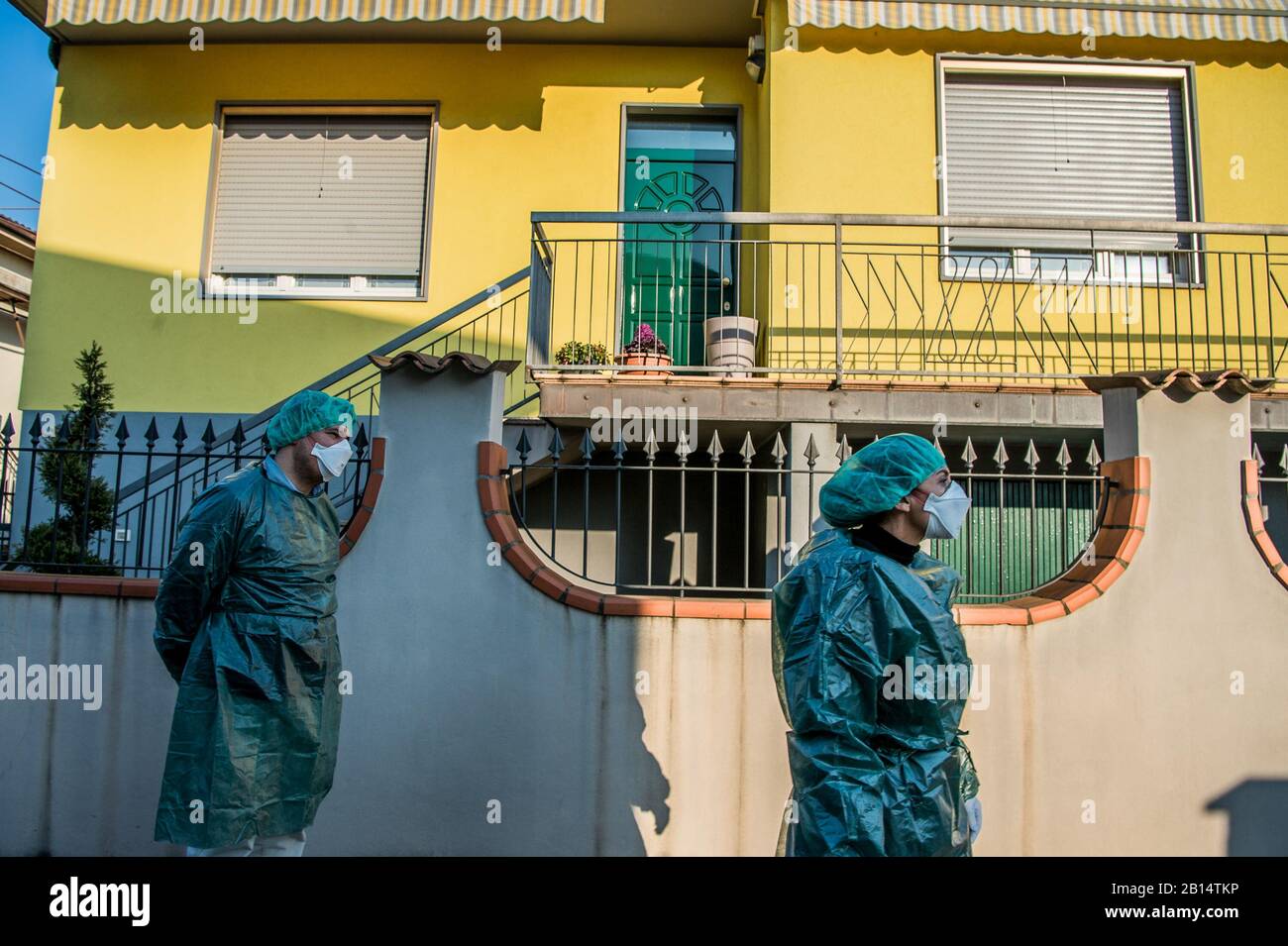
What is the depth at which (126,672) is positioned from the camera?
438 centimetres

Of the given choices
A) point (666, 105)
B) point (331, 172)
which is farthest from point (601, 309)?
point (331, 172)

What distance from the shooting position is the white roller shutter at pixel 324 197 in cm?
860

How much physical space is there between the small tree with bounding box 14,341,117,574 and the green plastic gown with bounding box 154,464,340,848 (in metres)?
1.76

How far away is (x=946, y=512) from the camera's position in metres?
2.72

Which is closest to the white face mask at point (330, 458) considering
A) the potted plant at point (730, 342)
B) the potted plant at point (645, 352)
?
the potted plant at point (645, 352)

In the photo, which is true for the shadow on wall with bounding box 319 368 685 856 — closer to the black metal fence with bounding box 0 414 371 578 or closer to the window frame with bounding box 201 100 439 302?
the black metal fence with bounding box 0 414 371 578

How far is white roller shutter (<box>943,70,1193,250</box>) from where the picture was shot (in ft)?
25.6

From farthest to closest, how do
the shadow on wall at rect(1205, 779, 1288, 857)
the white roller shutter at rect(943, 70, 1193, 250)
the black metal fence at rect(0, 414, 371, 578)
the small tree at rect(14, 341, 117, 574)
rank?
the white roller shutter at rect(943, 70, 1193, 250) < the small tree at rect(14, 341, 117, 574) < the black metal fence at rect(0, 414, 371, 578) < the shadow on wall at rect(1205, 779, 1288, 857)

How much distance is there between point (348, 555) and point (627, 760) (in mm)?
1588

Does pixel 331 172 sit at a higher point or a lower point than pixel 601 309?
higher

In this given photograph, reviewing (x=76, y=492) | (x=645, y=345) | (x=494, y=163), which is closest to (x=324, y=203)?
(x=494, y=163)

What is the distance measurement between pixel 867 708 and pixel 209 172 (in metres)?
8.50

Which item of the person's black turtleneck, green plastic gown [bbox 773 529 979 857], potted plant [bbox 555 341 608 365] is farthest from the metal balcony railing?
green plastic gown [bbox 773 529 979 857]
